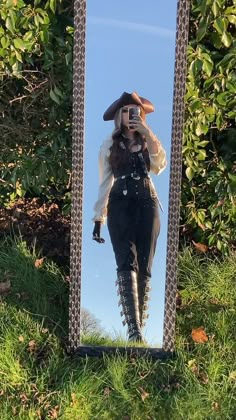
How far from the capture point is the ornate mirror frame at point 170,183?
313cm

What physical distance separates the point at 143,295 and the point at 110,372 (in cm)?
46

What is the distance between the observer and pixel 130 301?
344 centimetres

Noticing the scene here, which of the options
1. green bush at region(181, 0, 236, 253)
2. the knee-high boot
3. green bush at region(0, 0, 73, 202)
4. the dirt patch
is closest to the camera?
the knee-high boot

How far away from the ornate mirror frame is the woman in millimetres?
85

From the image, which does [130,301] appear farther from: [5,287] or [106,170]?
[5,287]

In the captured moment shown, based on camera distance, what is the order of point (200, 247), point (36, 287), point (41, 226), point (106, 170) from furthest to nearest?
point (41, 226)
point (200, 247)
point (36, 287)
point (106, 170)

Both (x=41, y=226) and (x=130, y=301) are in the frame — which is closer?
(x=130, y=301)

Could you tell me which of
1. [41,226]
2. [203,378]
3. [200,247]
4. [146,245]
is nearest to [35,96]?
[41,226]

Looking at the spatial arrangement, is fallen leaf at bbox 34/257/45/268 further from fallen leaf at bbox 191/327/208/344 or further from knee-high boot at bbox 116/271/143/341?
fallen leaf at bbox 191/327/208/344

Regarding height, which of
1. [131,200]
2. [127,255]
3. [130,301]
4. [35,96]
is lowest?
[130,301]

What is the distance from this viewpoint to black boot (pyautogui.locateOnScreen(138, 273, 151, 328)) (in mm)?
3412

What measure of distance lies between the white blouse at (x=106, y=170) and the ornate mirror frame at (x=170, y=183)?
64 mm

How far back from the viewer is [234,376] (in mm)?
3230

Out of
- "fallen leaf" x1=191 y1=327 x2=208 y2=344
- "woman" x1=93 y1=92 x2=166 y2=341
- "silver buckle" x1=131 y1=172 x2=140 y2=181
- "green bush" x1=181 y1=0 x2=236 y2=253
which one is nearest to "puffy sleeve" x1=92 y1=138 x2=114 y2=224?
"woman" x1=93 y1=92 x2=166 y2=341
